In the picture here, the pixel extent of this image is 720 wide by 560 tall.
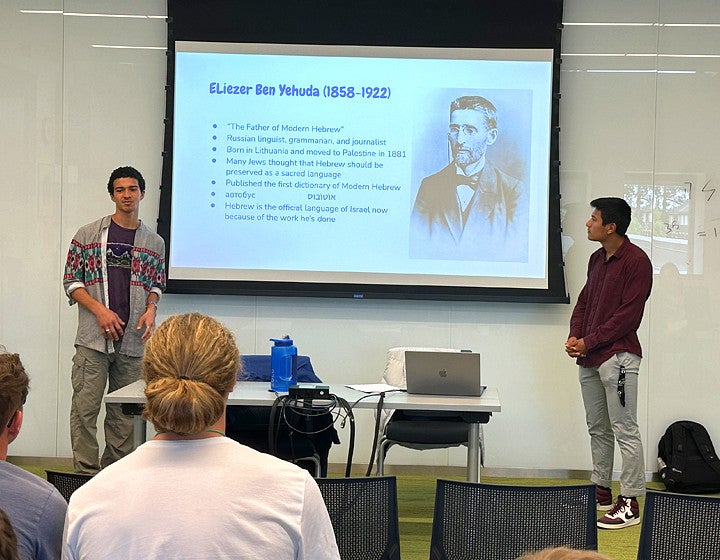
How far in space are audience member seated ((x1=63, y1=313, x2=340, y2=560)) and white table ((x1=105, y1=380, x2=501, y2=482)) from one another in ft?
7.55

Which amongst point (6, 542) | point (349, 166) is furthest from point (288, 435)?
point (6, 542)

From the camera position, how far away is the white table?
4.19 metres

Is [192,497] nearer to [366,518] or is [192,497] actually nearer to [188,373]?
[188,373]

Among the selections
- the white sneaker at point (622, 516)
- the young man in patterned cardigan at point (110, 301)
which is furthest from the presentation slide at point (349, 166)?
the white sneaker at point (622, 516)

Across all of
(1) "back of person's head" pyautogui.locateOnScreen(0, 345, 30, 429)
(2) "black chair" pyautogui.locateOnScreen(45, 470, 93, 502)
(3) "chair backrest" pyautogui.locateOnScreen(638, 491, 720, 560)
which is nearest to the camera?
(1) "back of person's head" pyautogui.locateOnScreen(0, 345, 30, 429)

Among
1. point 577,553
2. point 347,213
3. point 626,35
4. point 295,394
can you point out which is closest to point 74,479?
point 295,394

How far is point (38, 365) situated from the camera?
623cm

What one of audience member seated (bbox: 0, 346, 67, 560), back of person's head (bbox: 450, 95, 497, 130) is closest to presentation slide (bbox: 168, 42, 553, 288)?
back of person's head (bbox: 450, 95, 497, 130)

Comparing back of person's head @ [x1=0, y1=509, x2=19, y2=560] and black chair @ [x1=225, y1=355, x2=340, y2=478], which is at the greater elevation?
back of person's head @ [x1=0, y1=509, x2=19, y2=560]

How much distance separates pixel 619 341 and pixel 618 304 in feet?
0.65

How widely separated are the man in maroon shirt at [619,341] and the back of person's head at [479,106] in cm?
109

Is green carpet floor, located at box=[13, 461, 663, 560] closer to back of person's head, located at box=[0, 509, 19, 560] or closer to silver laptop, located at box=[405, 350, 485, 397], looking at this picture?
silver laptop, located at box=[405, 350, 485, 397]

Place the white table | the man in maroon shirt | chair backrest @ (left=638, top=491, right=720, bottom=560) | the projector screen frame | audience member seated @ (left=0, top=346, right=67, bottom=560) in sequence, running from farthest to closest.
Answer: the projector screen frame, the man in maroon shirt, the white table, chair backrest @ (left=638, top=491, right=720, bottom=560), audience member seated @ (left=0, top=346, right=67, bottom=560)

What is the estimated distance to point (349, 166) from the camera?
601 centimetres
